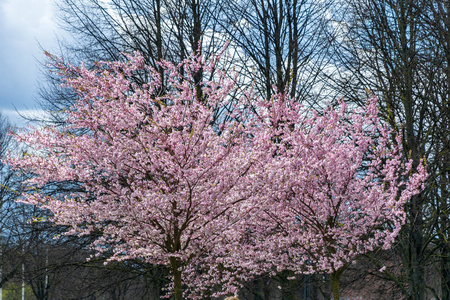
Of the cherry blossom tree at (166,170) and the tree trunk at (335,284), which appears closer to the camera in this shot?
the cherry blossom tree at (166,170)

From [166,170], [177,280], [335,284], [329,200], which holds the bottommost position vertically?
[335,284]

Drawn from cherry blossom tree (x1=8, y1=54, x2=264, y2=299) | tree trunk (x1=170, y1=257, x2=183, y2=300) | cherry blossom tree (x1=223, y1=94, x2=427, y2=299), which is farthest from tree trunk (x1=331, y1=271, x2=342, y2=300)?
tree trunk (x1=170, y1=257, x2=183, y2=300)

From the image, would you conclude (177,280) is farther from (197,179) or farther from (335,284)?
(335,284)

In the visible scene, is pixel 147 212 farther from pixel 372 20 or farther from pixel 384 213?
pixel 372 20

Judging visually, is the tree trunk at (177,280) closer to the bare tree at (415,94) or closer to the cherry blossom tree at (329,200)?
the cherry blossom tree at (329,200)

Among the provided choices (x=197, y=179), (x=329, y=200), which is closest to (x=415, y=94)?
(x=329, y=200)

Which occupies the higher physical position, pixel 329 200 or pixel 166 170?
pixel 166 170

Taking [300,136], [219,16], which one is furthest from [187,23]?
[300,136]

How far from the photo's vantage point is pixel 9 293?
4428 cm

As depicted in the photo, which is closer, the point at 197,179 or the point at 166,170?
the point at 166,170

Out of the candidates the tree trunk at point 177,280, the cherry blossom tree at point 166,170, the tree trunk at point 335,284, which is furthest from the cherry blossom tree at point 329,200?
the tree trunk at point 177,280

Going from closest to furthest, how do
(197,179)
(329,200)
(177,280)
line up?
(197,179) < (177,280) < (329,200)

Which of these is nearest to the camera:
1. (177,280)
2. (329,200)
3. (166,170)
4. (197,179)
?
(166,170)

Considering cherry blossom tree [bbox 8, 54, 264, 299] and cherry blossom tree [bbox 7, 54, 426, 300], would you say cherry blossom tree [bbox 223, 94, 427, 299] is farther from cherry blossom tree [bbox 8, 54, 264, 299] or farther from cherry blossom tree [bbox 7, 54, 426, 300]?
cherry blossom tree [bbox 8, 54, 264, 299]
